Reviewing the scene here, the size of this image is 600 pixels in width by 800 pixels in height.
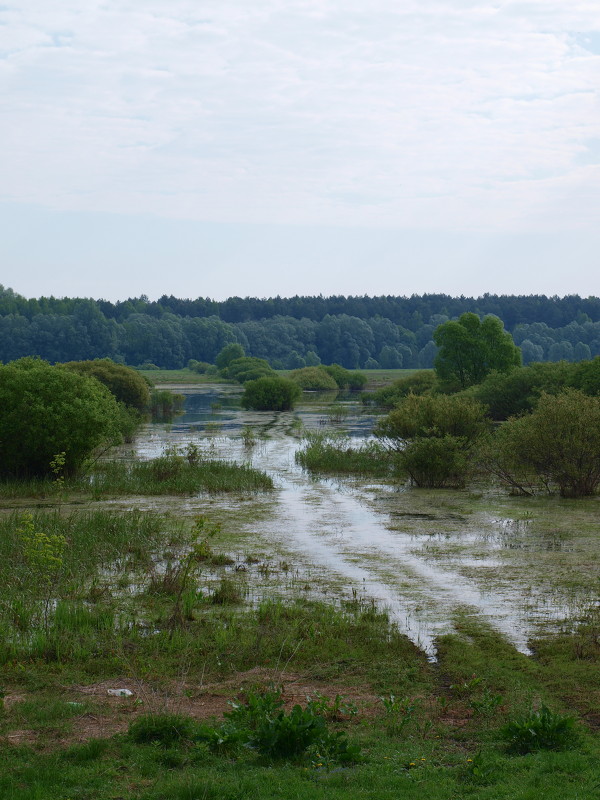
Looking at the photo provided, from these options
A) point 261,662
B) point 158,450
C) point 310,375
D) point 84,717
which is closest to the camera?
point 84,717

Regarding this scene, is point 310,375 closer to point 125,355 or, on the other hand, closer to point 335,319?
point 125,355

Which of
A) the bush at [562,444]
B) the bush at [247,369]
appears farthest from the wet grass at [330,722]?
the bush at [247,369]

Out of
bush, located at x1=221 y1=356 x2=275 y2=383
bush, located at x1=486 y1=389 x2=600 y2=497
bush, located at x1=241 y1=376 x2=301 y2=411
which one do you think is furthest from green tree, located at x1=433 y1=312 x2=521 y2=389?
bush, located at x1=221 y1=356 x2=275 y2=383

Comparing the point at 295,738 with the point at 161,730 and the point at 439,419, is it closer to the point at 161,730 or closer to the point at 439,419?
the point at 161,730

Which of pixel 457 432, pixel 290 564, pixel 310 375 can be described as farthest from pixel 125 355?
pixel 290 564

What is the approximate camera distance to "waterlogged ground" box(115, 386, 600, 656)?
12.1 meters

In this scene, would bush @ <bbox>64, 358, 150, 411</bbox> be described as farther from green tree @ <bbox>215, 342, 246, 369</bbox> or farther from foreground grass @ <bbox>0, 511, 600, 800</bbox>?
green tree @ <bbox>215, 342, 246, 369</bbox>

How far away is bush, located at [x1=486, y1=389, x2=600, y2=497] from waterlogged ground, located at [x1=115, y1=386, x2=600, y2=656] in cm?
100

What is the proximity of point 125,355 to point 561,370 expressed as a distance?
4824 inches

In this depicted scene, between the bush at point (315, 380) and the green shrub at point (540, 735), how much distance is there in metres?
87.5

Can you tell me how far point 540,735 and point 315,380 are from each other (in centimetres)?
8865

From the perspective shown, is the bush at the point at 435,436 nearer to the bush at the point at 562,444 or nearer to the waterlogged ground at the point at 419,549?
the waterlogged ground at the point at 419,549

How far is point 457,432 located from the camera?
1078 inches

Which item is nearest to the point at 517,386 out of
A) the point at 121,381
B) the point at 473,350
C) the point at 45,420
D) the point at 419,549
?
the point at 473,350
